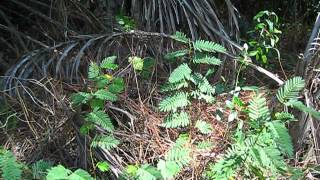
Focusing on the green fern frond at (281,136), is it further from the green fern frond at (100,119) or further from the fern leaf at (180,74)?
the green fern frond at (100,119)

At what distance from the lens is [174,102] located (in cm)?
228

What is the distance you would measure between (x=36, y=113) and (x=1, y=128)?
19cm

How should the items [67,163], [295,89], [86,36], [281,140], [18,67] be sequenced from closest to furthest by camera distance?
1. [281,140]
2. [295,89]
3. [67,163]
4. [18,67]
5. [86,36]

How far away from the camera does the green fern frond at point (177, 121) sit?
226 centimetres

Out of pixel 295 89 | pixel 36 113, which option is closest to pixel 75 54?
pixel 36 113

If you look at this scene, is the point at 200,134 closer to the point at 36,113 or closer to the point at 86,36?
the point at 36,113

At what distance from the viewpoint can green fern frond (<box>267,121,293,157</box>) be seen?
1812 mm

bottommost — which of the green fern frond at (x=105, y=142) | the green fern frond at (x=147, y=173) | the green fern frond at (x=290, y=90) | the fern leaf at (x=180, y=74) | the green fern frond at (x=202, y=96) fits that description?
the green fern frond at (x=147, y=173)

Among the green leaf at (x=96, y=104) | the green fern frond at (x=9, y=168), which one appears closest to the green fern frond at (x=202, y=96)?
the green leaf at (x=96, y=104)

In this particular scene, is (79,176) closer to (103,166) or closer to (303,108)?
(103,166)

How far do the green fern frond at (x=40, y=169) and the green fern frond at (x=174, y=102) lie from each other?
1.98 feet

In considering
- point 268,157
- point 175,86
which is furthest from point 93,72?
point 268,157

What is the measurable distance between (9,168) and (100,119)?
45cm

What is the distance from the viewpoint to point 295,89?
6.57 ft
